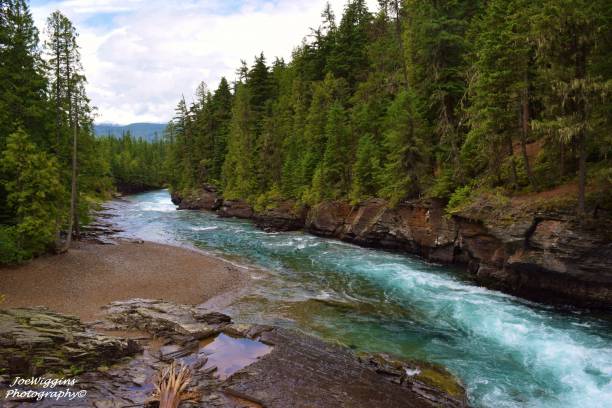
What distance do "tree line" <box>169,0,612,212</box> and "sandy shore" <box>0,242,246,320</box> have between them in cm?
1697

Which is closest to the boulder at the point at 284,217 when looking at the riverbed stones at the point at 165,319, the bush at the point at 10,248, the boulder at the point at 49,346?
the bush at the point at 10,248

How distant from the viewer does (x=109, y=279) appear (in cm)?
2378

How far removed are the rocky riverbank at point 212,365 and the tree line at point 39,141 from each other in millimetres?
11302

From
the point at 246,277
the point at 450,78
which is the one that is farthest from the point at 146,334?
the point at 450,78

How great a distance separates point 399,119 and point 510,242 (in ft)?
48.2

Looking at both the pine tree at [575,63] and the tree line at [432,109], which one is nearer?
the pine tree at [575,63]

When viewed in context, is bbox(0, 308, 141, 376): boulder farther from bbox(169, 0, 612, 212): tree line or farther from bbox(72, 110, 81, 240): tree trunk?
bbox(169, 0, 612, 212): tree line

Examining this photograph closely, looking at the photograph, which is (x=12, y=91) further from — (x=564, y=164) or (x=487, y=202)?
(x=564, y=164)

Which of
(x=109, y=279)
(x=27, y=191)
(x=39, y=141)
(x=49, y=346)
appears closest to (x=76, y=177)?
(x=39, y=141)

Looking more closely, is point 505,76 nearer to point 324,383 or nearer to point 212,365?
point 324,383

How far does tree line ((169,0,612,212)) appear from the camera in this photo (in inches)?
747

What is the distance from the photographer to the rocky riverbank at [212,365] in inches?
440

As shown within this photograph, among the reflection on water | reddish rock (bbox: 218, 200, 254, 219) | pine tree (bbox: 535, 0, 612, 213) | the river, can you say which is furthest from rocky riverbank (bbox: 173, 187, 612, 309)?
reddish rock (bbox: 218, 200, 254, 219)

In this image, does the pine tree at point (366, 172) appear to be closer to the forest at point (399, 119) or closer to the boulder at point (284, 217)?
the forest at point (399, 119)
